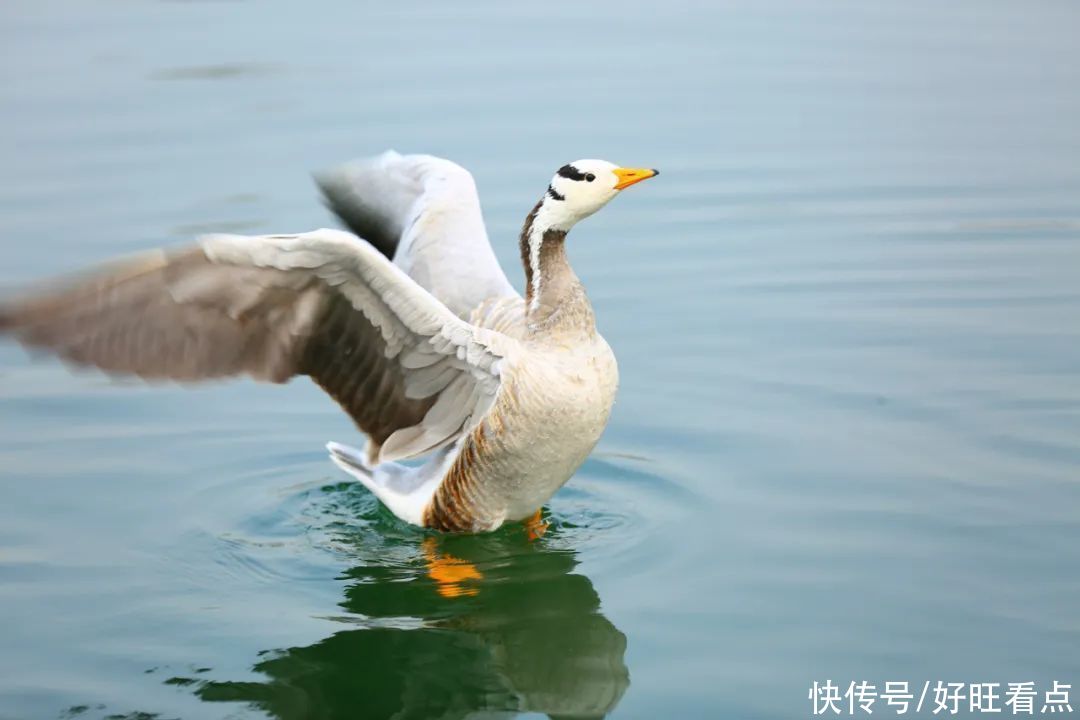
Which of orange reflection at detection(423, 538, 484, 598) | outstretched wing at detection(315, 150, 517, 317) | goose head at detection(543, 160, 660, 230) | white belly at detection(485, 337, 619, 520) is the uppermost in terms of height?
goose head at detection(543, 160, 660, 230)

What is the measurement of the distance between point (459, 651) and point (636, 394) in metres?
3.00

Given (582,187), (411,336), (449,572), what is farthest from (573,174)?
(449,572)

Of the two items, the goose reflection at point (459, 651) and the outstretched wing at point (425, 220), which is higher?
the outstretched wing at point (425, 220)

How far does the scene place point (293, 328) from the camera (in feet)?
25.1

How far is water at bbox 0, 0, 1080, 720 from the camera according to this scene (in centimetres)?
693

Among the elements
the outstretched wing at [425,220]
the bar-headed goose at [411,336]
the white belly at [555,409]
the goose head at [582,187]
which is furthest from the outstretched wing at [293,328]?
the outstretched wing at [425,220]

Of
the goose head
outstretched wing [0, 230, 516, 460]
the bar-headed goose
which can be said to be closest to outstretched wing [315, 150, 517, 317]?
the bar-headed goose

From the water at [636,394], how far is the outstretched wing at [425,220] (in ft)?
3.92

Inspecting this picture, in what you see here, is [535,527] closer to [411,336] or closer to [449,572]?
[449,572]

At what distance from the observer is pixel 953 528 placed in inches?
309

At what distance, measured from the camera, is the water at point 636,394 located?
6934mm

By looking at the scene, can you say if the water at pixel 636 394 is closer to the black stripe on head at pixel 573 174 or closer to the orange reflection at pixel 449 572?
the orange reflection at pixel 449 572

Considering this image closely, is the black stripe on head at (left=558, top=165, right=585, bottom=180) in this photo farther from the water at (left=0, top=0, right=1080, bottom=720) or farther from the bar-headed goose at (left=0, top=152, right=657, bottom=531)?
the water at (left=0, top=0, right=1080, bottom=720)

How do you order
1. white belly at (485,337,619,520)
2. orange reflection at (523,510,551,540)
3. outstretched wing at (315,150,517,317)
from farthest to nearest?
outstretched wing at (315,150,517,317) < orange reflection at (523,510,551,540) < white belly at (485,337,619,520)
